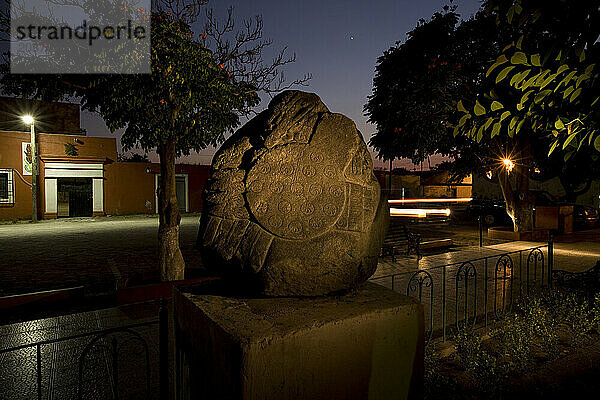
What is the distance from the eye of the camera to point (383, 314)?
8.21 feet

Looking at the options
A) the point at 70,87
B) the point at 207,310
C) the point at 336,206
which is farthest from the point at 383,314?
the point at 70,87

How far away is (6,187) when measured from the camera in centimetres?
2027

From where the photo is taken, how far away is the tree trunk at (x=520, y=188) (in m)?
12.9

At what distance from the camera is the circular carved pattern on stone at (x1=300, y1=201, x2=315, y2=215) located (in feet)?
8.80

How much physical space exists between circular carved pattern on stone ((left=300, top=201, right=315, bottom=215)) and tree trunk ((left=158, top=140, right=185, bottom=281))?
3.96 metres

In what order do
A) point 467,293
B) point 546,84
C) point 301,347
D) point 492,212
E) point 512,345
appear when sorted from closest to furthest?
point 301,347 < point 546,84 < point 512,345 < point 467,293 < point 492,212

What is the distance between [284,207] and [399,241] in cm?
780

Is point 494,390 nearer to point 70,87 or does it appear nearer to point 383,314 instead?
point 383,314

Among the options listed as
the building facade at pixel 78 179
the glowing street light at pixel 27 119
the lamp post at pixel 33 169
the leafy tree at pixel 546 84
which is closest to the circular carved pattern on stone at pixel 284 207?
the leafy tree at pixel 546 84

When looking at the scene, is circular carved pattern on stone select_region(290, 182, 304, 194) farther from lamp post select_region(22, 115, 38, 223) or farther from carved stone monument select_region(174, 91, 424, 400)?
lamp post select_region(22, 115, 38, 223)

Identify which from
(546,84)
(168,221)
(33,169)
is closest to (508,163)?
(168,221)

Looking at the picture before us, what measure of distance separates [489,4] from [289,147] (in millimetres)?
1831

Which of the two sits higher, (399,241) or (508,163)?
(508,163)

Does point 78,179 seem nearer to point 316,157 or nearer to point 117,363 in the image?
point 117,363
